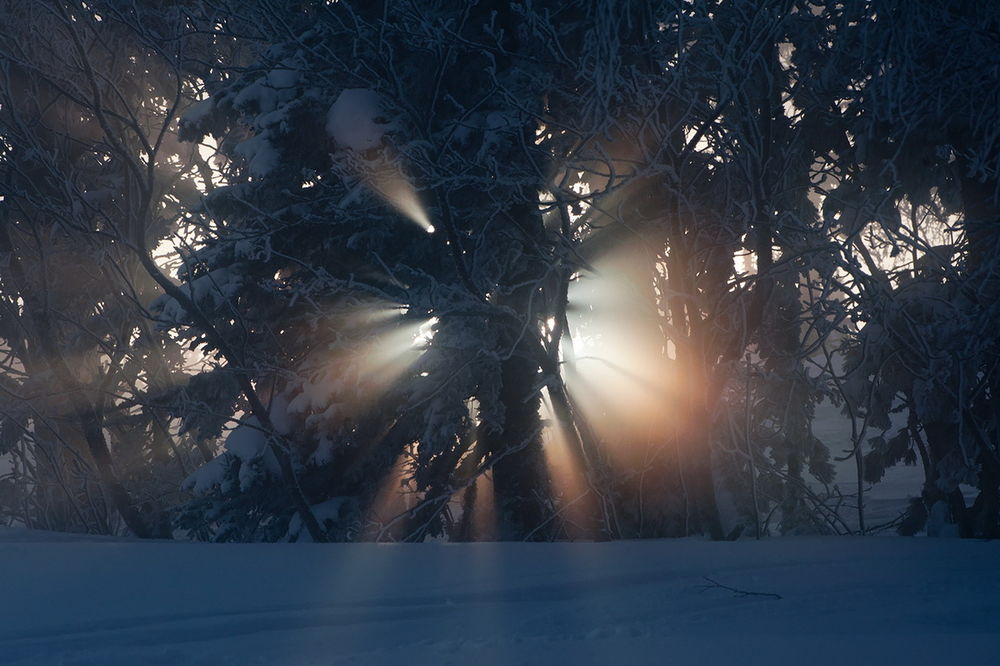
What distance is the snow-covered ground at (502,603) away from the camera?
3021 millimetres

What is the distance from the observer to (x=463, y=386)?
27.8 feet

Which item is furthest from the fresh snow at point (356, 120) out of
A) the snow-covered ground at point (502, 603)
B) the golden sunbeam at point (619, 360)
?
the snow-covered ground at point (502, 603)

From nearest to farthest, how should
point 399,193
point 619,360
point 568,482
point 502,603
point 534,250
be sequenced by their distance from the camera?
point 502,603
point 399,193
point 534,250
point 619,360
point 568,482

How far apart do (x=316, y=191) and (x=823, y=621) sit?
6534mm

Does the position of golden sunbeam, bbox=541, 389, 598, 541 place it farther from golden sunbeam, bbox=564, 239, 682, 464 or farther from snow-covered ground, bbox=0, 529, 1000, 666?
snow-covered ground, bbox=0, 529, 1000, 666

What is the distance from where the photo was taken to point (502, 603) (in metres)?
3.66

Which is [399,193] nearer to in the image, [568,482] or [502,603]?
[568,482]

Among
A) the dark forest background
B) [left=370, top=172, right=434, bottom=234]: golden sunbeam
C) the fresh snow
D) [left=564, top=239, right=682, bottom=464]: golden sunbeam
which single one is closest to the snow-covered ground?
the dark forest background

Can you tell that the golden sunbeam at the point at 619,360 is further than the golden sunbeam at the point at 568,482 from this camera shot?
No

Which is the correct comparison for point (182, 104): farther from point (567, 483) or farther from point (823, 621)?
point (823, 621)

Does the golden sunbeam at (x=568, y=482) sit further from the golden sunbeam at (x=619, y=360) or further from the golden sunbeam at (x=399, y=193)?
the golden sunbeam at (x=399, y=193)

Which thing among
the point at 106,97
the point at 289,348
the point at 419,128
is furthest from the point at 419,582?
the point at 106,97

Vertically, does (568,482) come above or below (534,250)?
below

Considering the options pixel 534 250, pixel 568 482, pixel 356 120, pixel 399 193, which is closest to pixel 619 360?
pixel 568 482
